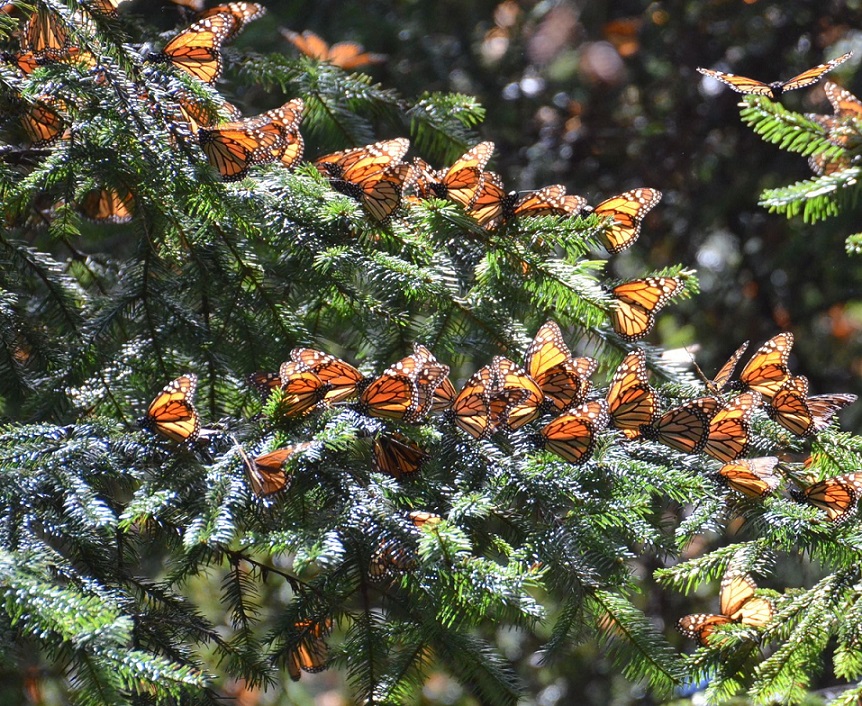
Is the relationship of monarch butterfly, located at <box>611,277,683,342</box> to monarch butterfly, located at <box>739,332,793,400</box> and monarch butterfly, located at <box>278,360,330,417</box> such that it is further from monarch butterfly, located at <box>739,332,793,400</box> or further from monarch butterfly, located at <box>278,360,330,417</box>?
monarch butterfly, located at <box>278,360,330,417</box>

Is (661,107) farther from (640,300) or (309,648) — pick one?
(309,648)

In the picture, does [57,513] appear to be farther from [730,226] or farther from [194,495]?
[730,226]

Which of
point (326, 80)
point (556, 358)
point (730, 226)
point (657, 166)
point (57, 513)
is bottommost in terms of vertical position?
point (730, 226)

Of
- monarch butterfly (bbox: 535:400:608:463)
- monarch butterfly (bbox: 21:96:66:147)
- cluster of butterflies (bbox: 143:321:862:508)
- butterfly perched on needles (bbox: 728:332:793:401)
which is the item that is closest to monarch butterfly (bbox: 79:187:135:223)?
monarch butterfly (bbox: 21:96:66:147)

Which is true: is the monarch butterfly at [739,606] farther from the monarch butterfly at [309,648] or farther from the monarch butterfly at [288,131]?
the monarch butterfly at [288,131]

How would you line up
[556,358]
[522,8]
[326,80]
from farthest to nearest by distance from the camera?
[522,8], [326,80], [556,358]

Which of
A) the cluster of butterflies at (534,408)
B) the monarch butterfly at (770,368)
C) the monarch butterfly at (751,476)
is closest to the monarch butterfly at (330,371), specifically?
the cluster of butterflies at (534,408)

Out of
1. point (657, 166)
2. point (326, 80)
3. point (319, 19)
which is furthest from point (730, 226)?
point (326, 80)
